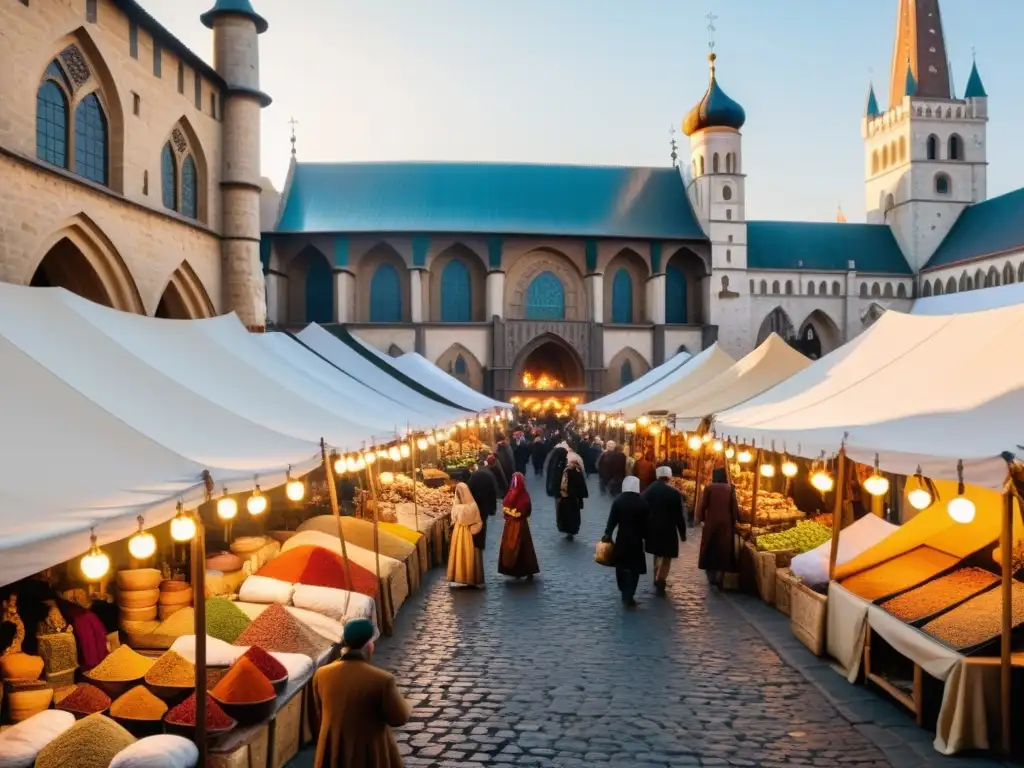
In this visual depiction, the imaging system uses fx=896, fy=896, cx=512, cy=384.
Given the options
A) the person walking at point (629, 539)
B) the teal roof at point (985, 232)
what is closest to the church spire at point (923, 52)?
the teal roof at point (985, 232)

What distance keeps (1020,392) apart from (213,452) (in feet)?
21.2

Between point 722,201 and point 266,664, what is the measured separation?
39.1 metres

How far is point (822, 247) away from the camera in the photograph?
150ft

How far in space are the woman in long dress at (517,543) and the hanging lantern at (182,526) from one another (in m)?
6.44

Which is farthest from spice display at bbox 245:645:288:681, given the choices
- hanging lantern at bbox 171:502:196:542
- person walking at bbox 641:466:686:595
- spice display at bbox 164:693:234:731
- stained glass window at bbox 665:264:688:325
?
stained glass window at bbox 665:264:688:325

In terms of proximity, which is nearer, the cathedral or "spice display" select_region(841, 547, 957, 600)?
"spice display" select_region(841, 547, 957, 600)

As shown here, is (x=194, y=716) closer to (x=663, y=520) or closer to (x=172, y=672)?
(x=172, y=672)

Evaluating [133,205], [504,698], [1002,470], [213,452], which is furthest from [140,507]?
[133,205]

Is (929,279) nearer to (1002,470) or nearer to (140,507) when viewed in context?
(1002,470)

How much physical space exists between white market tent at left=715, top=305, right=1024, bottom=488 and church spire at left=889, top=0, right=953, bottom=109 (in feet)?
138

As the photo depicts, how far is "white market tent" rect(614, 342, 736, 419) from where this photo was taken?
20656mm

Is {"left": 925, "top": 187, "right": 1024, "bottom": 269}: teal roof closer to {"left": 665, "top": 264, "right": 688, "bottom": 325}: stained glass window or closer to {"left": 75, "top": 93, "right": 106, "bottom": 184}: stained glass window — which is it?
{"left": 665, "top": 264, "right": 688, "bottom": 325}: stained glass window

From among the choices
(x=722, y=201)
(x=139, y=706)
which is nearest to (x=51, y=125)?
(x=139, y=706)

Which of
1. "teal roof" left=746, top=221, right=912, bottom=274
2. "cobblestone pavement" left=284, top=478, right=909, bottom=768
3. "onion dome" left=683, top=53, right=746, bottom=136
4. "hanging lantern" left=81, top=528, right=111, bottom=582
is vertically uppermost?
"onion dome" left=683, top=53, right=746, bottom=136
